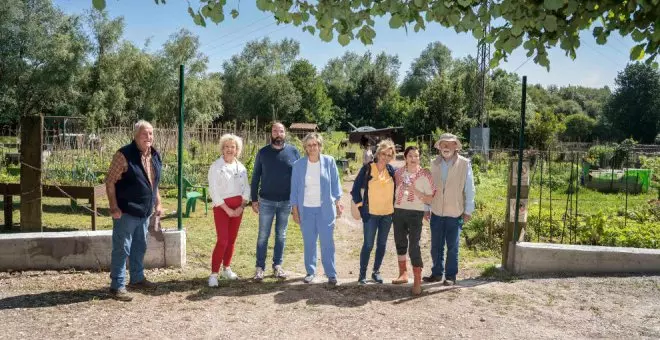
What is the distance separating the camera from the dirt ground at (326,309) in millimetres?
4105

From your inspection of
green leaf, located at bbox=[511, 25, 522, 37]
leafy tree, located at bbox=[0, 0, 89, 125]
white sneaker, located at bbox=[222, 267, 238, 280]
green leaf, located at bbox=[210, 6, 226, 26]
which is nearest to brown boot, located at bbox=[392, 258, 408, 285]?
white sneaker, located at bbox=[222, 267, 238, 280]

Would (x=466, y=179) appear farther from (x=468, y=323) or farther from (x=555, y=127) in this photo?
(x=555, y=127)

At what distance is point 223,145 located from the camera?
5207mm

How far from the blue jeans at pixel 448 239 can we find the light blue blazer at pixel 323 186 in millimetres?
1066

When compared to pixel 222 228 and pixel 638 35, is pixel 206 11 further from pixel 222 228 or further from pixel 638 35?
pixel 638 35

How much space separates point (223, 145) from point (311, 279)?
5.31 feet

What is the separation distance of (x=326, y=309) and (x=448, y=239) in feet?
5.13

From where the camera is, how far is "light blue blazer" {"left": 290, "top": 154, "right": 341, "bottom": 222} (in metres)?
5.20

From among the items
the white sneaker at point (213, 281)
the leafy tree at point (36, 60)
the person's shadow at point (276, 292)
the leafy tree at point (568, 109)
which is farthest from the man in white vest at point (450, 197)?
the leafy tree at point (568, 109)

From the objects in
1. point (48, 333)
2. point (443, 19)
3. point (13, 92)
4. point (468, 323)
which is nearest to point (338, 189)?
point (468, 323)

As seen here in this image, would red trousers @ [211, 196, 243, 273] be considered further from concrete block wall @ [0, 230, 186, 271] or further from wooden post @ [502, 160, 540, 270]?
wooden post @ [502, 160, 540, 270]

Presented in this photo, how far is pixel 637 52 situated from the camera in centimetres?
346

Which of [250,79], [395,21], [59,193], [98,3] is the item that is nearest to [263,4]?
[395,21]

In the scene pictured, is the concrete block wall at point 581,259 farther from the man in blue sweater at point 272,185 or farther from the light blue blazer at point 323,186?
the man in blue sweater at point 272,185
